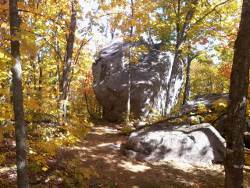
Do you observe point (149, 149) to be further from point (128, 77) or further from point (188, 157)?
point (128, 77)

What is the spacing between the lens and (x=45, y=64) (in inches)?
841

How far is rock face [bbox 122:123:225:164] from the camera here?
951 centimetres

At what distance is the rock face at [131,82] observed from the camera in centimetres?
1758

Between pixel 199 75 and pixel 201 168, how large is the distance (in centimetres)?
2801

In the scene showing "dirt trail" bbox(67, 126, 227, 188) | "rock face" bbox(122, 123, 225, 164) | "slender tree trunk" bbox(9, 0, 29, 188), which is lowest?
"dirt trail" bbox(67, 126, 227, 188)

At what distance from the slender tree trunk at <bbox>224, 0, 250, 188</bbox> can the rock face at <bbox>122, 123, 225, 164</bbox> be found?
4.32 meters

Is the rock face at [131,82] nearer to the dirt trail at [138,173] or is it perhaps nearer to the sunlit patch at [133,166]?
the dirt trail at [138,173]

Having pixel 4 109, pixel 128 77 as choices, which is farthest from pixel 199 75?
pixel 4 109

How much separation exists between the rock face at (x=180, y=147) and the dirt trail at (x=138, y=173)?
37 cm

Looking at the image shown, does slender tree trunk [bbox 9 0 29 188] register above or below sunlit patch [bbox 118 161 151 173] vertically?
above

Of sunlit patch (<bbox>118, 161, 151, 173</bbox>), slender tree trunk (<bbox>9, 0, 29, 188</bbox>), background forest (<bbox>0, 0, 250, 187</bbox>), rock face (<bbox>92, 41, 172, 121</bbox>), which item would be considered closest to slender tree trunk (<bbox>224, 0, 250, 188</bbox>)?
background forest (<bbox>0, 0, 250, 187</bbox>)

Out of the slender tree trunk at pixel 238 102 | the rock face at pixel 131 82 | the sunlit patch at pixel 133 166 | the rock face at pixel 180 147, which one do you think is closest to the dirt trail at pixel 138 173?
the sunlit patch at pixel 133 166

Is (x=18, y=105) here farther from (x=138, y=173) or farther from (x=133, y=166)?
(x=133, y=166)

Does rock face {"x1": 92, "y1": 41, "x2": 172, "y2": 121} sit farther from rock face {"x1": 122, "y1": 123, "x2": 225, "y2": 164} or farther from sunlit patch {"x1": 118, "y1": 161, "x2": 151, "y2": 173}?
sunlit patch {"x1": 118, "y1": 161, "x2": 151, "y2": 173}
